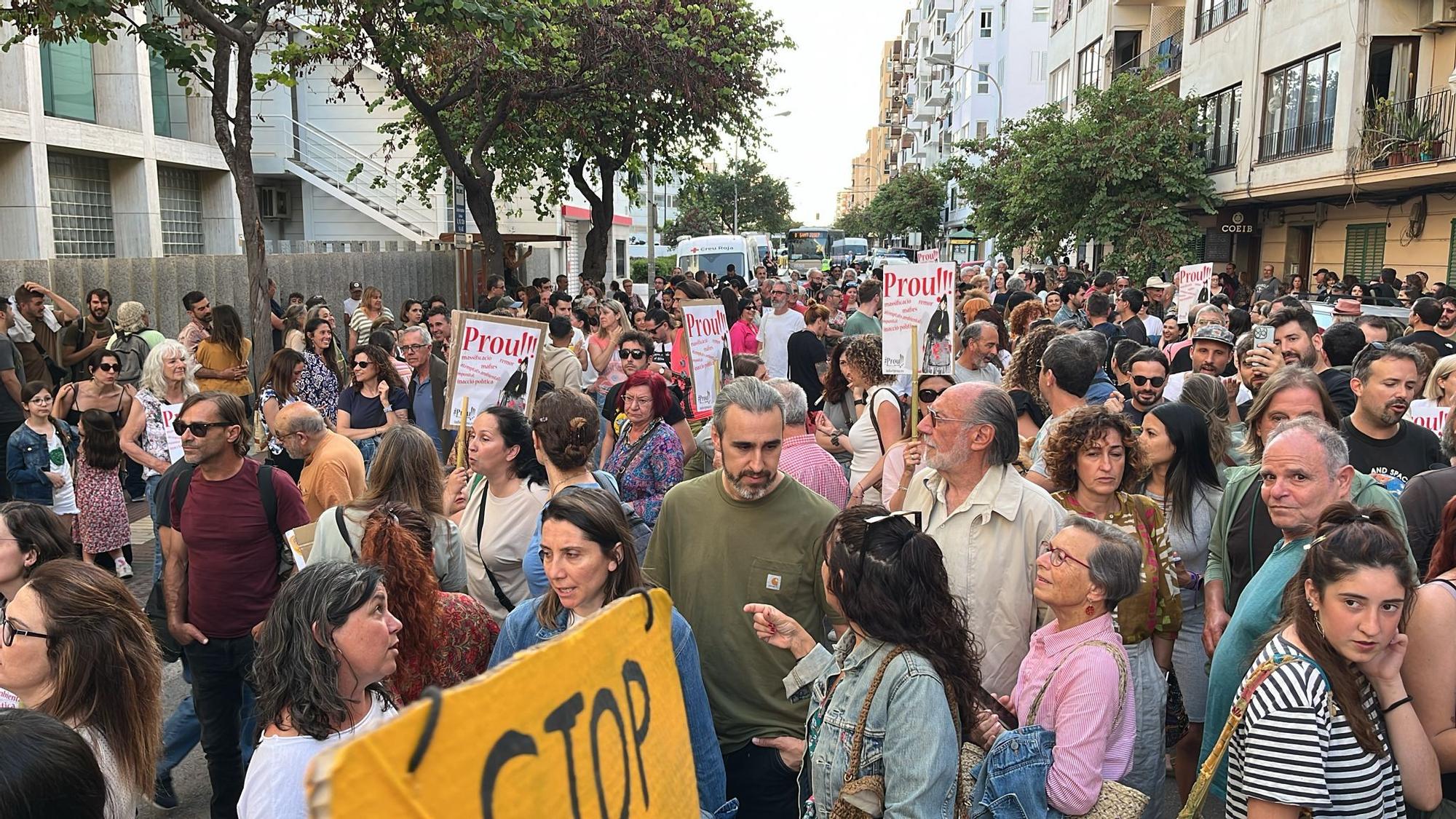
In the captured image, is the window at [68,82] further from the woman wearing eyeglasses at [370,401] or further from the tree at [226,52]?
the woman wearing eyeglasses at [370,401]

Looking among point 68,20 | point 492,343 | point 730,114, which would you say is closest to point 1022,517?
point 492,343

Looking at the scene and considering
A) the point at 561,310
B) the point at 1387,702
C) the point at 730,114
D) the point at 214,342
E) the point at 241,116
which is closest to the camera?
the point at 1387,702

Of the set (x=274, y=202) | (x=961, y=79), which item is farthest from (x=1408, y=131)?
(x=961, y=79)

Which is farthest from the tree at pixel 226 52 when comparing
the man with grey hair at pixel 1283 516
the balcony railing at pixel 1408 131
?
the balcony railing at pixel 1408 131

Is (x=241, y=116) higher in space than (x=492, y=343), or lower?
higher

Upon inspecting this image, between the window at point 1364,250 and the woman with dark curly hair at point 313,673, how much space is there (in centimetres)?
2384

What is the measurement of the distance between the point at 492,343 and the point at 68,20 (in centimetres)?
825

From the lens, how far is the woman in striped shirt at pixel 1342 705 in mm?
2777

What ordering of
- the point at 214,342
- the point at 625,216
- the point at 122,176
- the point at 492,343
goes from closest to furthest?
the point at 492,343
the point at 214,342
the point at 122,176
the point at 625,216

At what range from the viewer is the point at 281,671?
9.96ft

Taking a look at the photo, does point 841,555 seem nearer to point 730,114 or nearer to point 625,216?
point 730,114

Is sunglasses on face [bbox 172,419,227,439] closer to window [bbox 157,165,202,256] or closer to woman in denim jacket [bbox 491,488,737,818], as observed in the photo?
woman in denim jacket [bbox 491,488,737,818]

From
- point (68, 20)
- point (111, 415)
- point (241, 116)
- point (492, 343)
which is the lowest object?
point (111, 415)

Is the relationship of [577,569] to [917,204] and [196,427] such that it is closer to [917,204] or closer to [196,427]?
[196,427]
